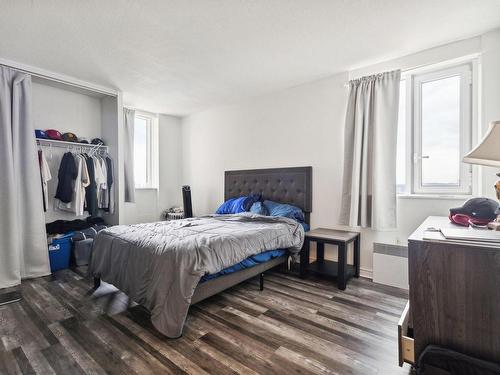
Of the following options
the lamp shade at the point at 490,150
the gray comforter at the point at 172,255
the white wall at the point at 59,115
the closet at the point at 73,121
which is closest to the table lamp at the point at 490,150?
the lamp shade at the point at 490,150

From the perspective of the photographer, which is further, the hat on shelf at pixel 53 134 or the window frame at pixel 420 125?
the hat on shelf at pixel 53 134

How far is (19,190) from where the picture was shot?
9.64ft

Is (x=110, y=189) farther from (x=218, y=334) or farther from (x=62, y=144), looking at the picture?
(x=218, y=334)

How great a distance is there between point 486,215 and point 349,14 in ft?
6.00

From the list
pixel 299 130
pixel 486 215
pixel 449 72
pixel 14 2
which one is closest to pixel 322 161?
pixel 299 130

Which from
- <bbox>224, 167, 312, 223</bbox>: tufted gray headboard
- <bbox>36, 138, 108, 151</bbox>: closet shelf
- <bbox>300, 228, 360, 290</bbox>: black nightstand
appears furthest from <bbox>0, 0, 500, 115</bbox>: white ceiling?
<bbox>300, 228, 360, 290</bbox>: black nightstand

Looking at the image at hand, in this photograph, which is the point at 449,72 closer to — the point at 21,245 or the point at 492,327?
the point at 492,327

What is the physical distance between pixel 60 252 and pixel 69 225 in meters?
0.40

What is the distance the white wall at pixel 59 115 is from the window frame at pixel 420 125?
4.40m

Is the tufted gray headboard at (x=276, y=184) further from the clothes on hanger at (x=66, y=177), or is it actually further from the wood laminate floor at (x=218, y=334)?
the clothes on hanger at (x=66, y=177)

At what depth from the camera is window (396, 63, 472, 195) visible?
2.56m

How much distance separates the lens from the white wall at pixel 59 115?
3.51m

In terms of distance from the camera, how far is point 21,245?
9.65 feet

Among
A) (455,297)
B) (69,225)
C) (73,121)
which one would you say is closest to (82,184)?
(69,225)
